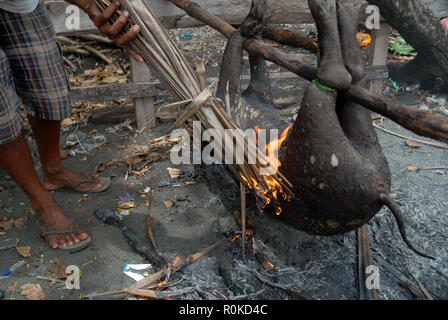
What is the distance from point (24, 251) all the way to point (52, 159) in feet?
2.56

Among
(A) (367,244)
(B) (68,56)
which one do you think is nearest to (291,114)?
(A) (367,244)

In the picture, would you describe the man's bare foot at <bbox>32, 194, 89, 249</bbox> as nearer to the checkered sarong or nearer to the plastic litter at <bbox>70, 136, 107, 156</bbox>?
the checkered sarong

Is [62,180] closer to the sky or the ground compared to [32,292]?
closer to the sky

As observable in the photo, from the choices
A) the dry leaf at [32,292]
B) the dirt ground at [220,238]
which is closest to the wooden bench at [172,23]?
the dirt ground at [220,238]

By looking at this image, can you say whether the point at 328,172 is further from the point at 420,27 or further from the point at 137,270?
the point at 420,27

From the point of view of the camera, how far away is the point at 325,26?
1.82m

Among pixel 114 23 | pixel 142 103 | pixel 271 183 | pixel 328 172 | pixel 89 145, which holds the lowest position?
pixel 89 145

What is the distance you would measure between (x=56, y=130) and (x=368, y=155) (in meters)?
2.15

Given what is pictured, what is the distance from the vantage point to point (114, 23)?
2.11 metres

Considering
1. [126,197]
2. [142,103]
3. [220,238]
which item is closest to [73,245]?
[126,197]

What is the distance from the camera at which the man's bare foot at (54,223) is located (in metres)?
2.54

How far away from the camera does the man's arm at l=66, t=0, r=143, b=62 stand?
2078 mm

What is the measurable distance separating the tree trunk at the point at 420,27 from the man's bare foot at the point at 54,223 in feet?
11.1
